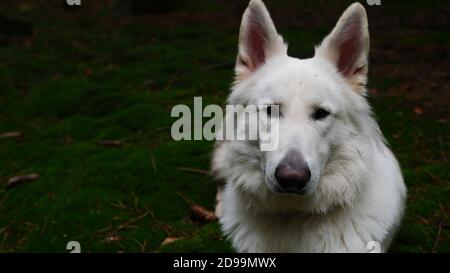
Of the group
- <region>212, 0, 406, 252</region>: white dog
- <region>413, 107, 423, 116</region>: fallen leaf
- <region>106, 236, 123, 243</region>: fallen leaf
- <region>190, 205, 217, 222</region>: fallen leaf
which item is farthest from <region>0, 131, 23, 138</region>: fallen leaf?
<region>413, 107, 423, 116</region>: fallen leaf

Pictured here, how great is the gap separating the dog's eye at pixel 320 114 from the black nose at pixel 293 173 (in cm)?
39

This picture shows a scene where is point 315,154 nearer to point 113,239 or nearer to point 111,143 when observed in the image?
point 113,239

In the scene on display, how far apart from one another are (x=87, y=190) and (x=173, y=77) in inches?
148

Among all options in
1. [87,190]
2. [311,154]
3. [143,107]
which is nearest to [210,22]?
[143,107]

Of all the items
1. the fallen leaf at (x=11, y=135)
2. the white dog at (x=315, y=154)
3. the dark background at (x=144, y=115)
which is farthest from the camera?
the fallen leaf at (x=11, y=135)

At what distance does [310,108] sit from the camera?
3264 millimetres

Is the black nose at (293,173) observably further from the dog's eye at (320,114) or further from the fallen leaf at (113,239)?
the fallen leaf at (113,239)

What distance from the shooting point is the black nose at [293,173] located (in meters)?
2.96

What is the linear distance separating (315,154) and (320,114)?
30 cm

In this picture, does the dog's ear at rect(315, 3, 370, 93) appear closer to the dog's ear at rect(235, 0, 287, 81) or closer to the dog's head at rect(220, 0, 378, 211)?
the dog's head at rect(220, 0, 378, 211)

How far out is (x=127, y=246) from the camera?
4.36m

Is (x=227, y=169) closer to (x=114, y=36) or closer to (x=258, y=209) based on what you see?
(x=258, y=209)

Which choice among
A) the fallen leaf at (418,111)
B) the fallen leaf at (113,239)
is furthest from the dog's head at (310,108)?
the fallen leaf at (418,111)

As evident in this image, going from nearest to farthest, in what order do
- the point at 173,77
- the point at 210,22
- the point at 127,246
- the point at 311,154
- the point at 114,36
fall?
1. the point at 311,154
2. the point at 127,246
3. the point at 173,77
4. the point at 114,36
5. the point at 210,22
